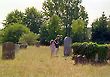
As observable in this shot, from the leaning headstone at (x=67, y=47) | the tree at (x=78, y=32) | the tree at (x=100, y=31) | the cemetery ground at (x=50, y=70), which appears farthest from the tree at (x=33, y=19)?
the cemetery ground at (x=50, y=70)

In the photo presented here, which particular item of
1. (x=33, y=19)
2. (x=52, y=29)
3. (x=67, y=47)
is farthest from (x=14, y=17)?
(x=67, y=47)

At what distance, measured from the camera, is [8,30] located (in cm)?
7531

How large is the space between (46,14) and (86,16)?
9.86 metres

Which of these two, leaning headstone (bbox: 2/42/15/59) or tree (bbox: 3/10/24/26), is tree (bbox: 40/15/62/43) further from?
leaning headstone (bbox: 2/42/15/59)

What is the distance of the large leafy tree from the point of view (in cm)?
9744

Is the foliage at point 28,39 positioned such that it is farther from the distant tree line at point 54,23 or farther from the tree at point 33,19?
the tree at point 33,19

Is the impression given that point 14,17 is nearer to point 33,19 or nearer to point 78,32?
point 33,19

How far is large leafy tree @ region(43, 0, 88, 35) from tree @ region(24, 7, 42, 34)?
2.62m

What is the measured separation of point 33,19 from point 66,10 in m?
8.61

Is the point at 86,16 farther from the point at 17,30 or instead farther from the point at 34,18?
the point at 17,30

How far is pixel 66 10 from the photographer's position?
323ft

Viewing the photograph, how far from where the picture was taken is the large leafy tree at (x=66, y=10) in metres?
97.4

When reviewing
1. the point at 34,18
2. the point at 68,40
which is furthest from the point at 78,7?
the point at 68,40

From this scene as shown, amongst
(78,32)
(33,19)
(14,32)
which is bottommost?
(78,32)
